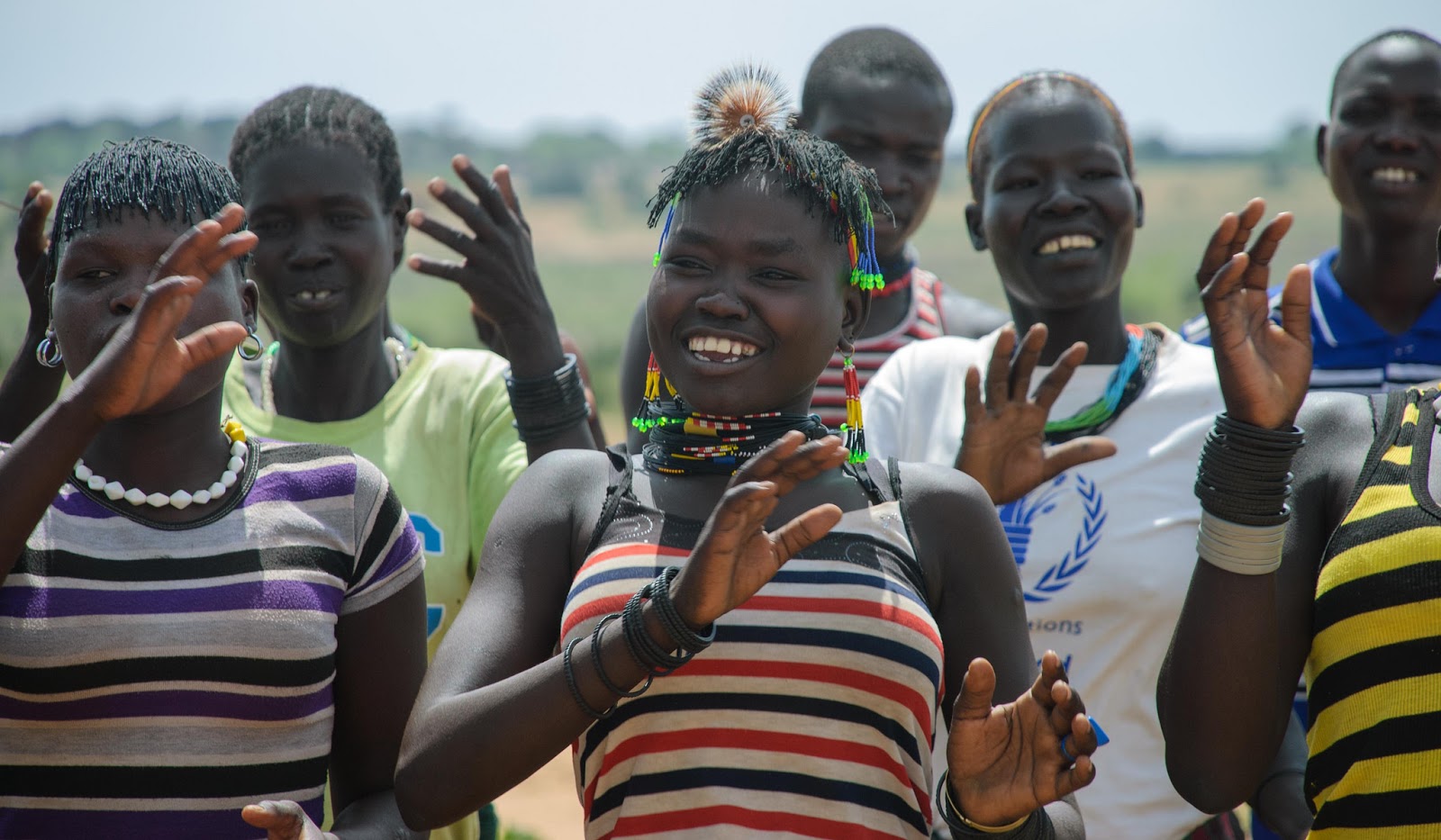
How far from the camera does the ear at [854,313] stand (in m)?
2.70

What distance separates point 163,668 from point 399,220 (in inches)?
71.0

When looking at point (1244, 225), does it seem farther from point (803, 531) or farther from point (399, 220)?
point (399, 220)

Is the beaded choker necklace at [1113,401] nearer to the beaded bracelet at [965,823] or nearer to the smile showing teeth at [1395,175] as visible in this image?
the smile showing teeth at [1395,175]

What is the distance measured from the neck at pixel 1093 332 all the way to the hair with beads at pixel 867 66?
99 centimetres

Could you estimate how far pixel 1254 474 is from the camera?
8.04ft

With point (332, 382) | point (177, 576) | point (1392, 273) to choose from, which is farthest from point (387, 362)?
point (1392, 273)

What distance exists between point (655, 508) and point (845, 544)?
1.11 ft

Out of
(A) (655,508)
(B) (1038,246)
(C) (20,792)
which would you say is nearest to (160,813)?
(C) (20,792)

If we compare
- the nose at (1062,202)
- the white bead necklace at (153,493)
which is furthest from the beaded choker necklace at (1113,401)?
the white bead necklace at (153,493)

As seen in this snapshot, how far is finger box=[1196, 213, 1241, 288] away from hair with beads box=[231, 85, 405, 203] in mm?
2161

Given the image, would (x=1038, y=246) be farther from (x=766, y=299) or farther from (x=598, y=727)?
(x=598, y=727)

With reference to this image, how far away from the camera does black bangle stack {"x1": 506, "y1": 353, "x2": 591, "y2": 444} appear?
11.3 feet

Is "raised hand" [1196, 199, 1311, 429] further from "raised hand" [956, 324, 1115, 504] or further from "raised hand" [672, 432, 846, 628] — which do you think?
"raised hand" [672, 432, 846, 628]

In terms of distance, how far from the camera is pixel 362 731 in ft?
8.64
